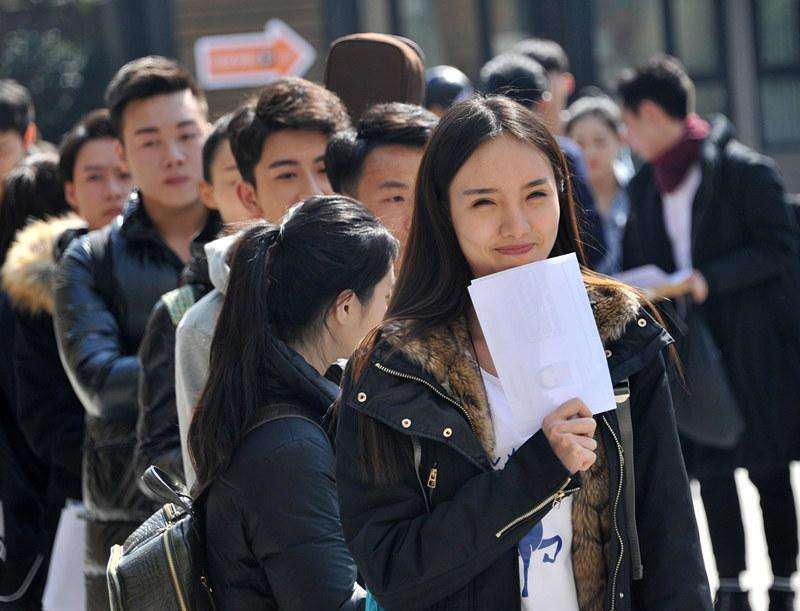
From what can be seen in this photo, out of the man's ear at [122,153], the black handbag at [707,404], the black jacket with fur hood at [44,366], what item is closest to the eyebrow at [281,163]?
the man's ear at [122,153]

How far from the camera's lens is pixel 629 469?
97.5 inches

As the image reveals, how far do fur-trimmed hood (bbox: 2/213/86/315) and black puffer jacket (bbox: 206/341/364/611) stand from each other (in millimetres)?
2081

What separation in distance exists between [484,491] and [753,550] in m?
4.71

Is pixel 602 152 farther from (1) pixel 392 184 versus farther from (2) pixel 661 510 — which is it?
(2) pixel 661 510

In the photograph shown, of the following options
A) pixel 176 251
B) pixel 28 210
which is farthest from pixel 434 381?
pixel 28 210

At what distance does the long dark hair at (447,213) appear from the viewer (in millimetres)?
2590

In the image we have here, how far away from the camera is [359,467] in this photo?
242 cm

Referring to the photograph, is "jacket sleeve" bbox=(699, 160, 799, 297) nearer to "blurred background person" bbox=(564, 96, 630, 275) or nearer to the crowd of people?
the crowd of people

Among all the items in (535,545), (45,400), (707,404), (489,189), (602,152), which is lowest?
(707,404)

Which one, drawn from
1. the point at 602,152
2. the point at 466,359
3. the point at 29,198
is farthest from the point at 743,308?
the point at 466,359

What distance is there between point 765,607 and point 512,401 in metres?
3.76

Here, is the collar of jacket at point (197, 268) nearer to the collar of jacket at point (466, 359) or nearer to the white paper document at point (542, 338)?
the collar of jacket at point (466, 359)

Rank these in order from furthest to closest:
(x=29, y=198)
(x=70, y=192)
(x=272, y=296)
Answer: (x=29, y=198) → (x=70, y=192) → (x=272, y=296)

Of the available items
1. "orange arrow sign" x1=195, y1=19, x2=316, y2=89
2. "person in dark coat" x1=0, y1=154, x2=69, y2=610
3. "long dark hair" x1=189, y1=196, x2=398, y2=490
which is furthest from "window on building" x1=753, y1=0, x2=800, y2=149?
"long dark hair" x1=189, y1=196, x2=398, y2=490
